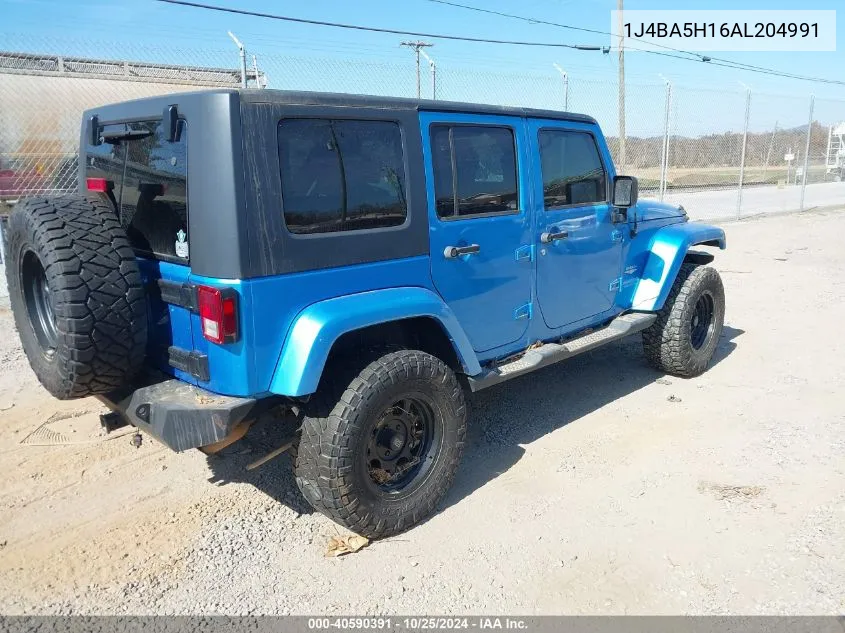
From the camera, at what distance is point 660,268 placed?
508cm

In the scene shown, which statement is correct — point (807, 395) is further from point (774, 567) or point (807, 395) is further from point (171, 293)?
point (171, 293)

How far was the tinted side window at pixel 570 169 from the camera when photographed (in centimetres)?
418

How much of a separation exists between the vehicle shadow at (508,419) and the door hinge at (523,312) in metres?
0.84

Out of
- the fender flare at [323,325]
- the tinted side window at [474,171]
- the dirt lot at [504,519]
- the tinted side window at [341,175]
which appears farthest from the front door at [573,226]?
the fender flare at [323,325]

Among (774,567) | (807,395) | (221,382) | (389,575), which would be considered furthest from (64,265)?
(807,395)

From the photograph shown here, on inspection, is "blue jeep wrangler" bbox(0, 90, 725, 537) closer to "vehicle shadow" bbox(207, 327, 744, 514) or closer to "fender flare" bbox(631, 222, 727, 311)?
"vehicle shadow" bbox(207, 327, 744, 514)

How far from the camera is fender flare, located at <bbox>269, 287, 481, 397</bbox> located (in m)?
2.79

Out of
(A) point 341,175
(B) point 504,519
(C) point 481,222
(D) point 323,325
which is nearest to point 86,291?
(D) point 323,325

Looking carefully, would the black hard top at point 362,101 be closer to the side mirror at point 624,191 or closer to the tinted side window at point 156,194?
the tinted side window at point 156,194

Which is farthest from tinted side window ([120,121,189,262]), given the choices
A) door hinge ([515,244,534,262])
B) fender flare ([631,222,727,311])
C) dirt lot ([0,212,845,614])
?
fender flare ([631,222,727,311])

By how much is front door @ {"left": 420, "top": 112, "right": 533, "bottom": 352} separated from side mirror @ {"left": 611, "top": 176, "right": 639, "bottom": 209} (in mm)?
985

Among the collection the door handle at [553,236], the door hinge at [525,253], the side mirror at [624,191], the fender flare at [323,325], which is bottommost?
the fender flare at [323,325]

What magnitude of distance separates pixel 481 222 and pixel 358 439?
1.39 m

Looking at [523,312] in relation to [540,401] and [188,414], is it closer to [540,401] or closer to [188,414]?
[540,401]
